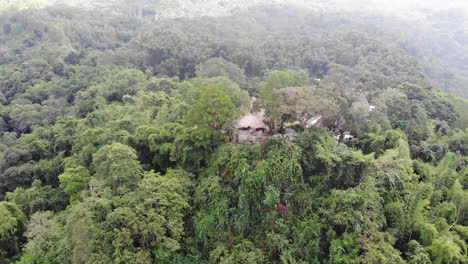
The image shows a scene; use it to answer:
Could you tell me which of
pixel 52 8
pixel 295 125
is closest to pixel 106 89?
pixel 295 125

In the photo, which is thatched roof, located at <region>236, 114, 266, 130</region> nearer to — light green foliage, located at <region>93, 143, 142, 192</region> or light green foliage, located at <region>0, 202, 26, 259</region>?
light green foliage, located at <region>93, 143, 142, 192</region>

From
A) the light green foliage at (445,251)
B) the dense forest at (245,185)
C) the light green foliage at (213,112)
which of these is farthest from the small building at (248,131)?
the light green foliage at (445,251)

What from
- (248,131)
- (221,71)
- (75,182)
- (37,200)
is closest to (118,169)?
(75,182)

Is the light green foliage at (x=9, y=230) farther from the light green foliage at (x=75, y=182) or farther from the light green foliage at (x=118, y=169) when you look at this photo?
the light green foliage at (x=118, y=169)

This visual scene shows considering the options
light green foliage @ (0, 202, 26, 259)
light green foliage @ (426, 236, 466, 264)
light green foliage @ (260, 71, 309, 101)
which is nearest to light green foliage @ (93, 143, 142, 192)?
light green foliage @ (0, 202, 26, 259)

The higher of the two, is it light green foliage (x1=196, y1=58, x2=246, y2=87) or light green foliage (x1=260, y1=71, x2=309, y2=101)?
light green foliage (x1=260, y1=71, x2=309, y2=101)

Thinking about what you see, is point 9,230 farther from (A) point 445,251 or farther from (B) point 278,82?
(A) point 445,251

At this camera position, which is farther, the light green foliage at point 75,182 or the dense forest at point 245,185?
the light green foliage at point 75,182

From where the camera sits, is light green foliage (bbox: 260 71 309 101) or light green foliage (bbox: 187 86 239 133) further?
light green foliage (bbox: 260 71 309 101)
